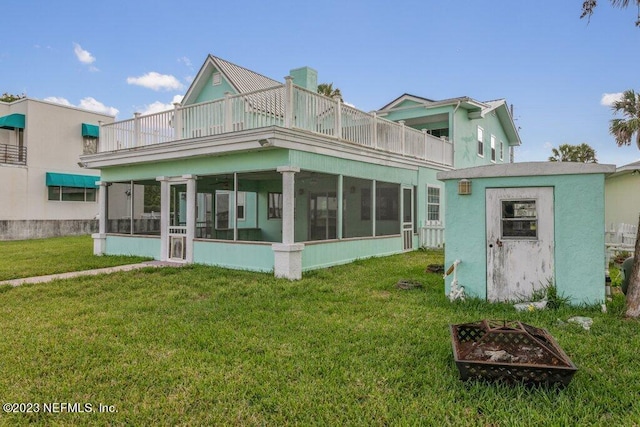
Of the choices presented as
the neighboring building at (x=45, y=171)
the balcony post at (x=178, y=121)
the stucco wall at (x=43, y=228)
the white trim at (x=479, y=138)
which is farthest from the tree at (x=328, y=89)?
the balcony post at (x=178, y=121)

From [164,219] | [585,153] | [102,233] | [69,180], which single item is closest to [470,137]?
[164,219]

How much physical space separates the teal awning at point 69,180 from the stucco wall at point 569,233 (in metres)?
23.3

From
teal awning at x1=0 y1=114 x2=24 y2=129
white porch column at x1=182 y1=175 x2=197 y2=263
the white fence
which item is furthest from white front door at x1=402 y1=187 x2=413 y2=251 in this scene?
teal awning at x1=0 y1=114 x2=24 y2=129

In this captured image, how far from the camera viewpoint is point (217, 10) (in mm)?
14203

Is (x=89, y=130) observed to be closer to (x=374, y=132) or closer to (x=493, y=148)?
(x=374, y=132)

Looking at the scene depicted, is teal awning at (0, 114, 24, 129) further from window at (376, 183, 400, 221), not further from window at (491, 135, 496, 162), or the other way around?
window at (491, 135, 496, 162)

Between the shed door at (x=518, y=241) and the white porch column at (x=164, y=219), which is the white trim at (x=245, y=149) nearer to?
the white porch column at (x=164, y=219)

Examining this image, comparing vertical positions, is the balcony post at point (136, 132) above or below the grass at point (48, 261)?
above

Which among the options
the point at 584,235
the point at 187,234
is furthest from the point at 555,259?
the point at 187,234

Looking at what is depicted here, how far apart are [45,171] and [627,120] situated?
31149mm

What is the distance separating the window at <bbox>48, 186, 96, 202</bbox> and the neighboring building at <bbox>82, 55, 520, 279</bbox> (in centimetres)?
1122

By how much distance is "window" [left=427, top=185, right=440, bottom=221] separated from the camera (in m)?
14.8

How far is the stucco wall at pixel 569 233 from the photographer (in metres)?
5.81

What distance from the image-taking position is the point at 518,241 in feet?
20.4
